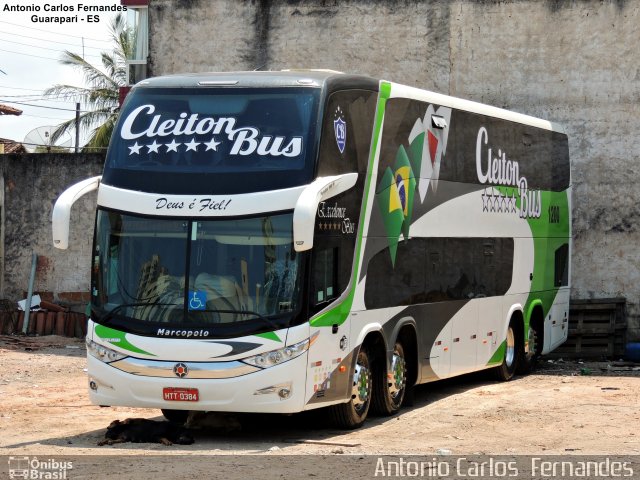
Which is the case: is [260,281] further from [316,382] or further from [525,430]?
[525,430]

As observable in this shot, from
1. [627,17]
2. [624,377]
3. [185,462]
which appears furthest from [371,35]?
[185,462]

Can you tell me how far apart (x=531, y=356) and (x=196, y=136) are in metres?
9.73

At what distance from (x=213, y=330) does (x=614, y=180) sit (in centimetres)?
1351

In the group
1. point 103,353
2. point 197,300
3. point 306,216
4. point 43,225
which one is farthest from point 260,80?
point 43,225

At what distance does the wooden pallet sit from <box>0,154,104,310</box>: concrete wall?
10.0 meters

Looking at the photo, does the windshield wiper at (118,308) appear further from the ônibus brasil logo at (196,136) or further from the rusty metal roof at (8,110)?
the rusty metal roof at (8,110)

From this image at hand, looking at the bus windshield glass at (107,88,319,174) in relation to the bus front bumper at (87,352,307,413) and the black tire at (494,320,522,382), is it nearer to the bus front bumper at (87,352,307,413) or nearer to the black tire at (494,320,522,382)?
the bus front bumper at (87,352,307,413)

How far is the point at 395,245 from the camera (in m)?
15.6

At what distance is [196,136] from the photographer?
1367 centimetres

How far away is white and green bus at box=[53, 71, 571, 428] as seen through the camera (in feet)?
42.7

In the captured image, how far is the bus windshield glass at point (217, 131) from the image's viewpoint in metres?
13.4

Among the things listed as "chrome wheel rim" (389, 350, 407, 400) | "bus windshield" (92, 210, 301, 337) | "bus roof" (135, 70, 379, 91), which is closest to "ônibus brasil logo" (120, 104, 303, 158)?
"bus roof" (135, 70, 379, 91)

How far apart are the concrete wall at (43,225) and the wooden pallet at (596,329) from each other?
10027 millimetres

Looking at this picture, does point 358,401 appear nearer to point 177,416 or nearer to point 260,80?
point 177,416
